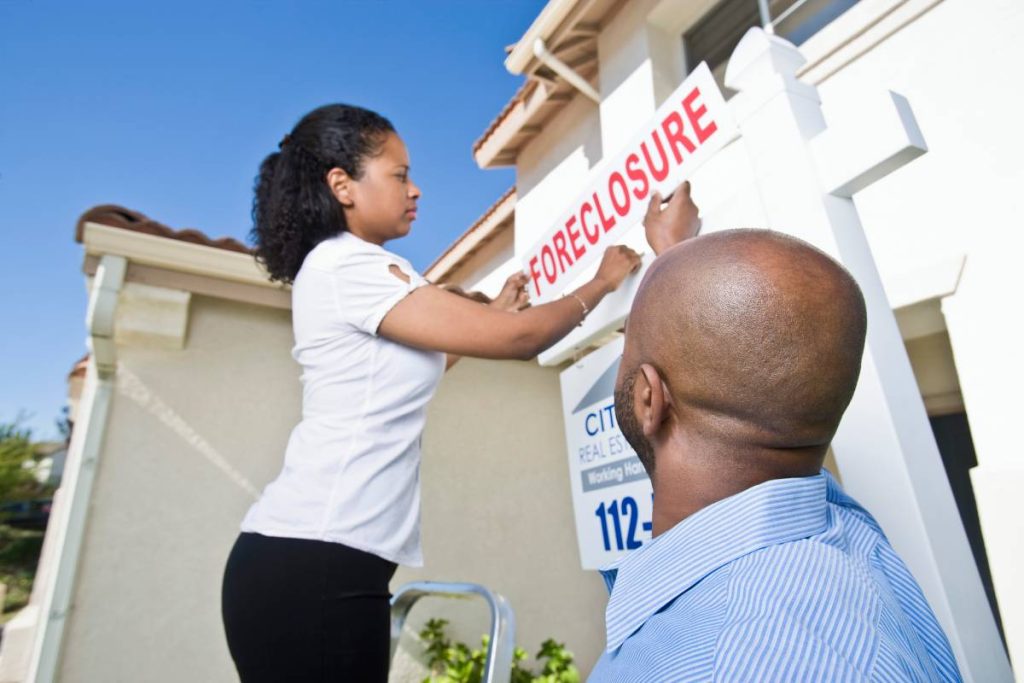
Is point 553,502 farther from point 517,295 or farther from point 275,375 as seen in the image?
point 517,295

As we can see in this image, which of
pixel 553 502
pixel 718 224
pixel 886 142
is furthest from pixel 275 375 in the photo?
pixel 886 142

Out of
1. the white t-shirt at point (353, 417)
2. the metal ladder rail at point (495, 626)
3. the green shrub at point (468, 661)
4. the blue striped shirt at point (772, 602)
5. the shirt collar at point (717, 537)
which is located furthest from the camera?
the green shrub at point (468, 661)

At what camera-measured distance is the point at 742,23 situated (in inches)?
169

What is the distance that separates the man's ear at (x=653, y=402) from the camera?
30.7 inches

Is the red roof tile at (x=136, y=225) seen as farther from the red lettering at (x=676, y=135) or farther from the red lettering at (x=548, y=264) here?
the red lettering at (x=676, y=135)

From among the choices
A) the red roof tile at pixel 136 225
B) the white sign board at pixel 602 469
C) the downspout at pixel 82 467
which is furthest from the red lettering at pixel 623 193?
the downspout at pixel 82 467

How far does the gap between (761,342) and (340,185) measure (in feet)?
4.06

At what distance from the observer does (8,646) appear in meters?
2.97

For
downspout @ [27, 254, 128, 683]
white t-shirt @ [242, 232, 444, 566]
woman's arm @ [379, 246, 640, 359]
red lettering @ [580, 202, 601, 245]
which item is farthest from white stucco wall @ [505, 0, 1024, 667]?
downspout @ [27, 254, 128, 683]

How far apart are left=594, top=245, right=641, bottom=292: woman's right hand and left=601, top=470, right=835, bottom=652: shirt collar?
89cm

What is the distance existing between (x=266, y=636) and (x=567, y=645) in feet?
11.6

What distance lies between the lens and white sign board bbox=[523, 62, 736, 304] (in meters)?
1.28

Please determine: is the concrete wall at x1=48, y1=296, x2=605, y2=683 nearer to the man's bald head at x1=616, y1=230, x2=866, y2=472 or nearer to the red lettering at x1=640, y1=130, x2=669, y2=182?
the red lettering at x1=640, y1=130, x2=669, y2=182

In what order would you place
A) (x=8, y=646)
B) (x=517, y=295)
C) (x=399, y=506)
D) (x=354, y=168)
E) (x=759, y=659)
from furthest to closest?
(x=8, y=646) < (x=517, y=295) < (x=354, y=168) < (x=399, y=506) < (x=759, y=659)
